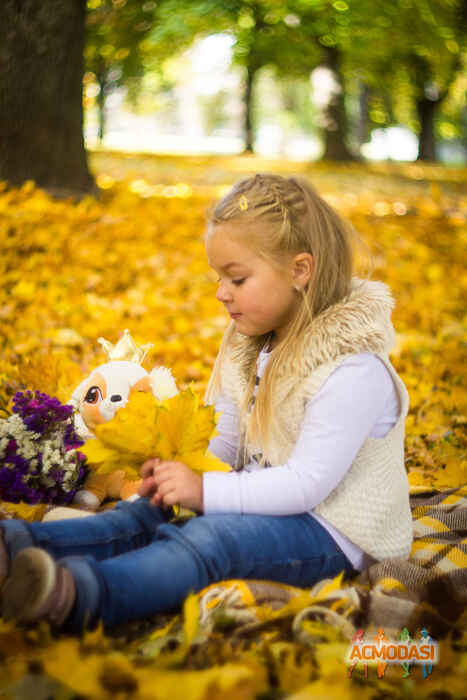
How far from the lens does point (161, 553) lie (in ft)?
4.97

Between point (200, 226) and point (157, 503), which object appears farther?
point (200, 226)

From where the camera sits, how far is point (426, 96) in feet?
62.2

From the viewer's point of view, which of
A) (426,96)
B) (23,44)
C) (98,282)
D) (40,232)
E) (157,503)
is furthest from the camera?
(426,96)

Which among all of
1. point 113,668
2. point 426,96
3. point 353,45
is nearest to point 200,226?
point 113,668

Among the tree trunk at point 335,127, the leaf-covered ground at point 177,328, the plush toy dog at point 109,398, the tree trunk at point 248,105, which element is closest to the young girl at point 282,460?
the leaf-covered ground at point 177,328

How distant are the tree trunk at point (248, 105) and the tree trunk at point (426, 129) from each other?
4784mm

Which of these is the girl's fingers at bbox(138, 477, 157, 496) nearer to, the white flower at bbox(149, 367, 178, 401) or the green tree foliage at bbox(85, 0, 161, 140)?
the white flower at bbox(149, 367, 178, 401)

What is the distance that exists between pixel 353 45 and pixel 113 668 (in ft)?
46.6

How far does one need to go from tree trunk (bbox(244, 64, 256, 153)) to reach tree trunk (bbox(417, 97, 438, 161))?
4.78 metres

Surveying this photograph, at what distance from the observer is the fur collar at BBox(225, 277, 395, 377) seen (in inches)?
68.6

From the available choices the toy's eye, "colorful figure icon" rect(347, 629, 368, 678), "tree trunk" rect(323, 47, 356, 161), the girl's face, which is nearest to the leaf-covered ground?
"colorful figure icon" rect(347, 629, 368, 678)

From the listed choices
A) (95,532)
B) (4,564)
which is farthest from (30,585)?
(95,532)

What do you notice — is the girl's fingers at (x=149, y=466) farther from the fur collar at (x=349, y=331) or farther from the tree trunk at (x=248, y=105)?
the tree trunk at (x=248, y=105)

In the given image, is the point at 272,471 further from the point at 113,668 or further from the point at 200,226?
the point at 200,226
